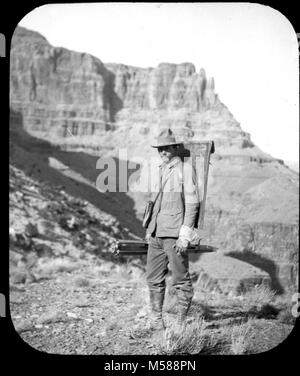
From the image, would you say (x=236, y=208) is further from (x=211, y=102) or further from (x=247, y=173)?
(x=211, y=102)

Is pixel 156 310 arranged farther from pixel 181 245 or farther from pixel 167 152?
pixel 167 152

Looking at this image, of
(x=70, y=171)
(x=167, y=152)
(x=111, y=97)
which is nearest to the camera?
(x=167, y=152)

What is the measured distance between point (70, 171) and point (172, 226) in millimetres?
60171

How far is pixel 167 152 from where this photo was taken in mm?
4727

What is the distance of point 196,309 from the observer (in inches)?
236

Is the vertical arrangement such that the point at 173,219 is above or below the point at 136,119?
below

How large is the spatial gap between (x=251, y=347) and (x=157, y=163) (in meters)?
2.38

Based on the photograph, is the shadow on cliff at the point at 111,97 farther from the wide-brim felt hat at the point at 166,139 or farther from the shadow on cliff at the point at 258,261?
the wide-brim felt hat at the point at 166,139

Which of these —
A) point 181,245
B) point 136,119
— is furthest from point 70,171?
point 181,245

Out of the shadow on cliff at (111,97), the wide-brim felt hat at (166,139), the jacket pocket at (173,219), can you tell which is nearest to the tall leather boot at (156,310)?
the jacket pocket at (173,219)

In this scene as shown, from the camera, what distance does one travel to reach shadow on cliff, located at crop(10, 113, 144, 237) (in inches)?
1633

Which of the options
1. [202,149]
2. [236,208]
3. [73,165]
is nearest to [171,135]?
[202,149]

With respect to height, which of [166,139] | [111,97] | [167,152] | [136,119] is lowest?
[167,152]

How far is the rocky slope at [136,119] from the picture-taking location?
59.9 metres
